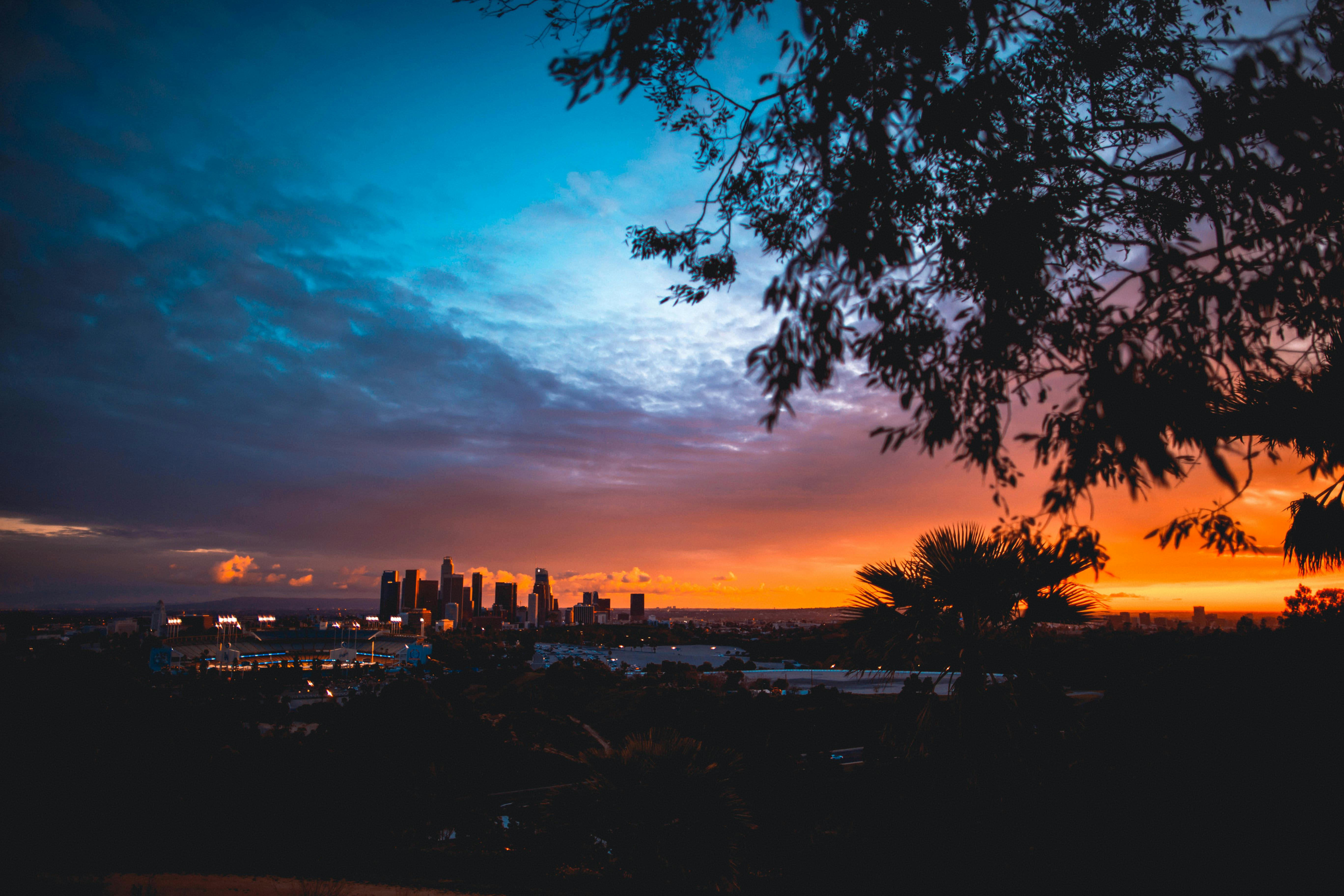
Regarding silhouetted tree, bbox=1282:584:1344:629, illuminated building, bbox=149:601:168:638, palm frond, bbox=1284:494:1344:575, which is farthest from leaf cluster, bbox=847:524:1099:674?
illuminated building, bbox=149:601:168:638

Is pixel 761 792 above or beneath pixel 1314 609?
beneath

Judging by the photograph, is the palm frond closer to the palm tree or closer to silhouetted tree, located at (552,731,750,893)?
the palm tree

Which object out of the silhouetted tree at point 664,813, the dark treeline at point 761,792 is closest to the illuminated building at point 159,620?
the dark treeline at point 761,792

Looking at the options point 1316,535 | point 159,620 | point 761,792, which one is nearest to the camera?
point 1316,535

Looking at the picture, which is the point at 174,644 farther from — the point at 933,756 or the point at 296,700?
the point at 933,756

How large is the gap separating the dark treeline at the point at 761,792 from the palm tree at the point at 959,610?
0.49 m

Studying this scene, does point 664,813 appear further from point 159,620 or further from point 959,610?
point 159,620

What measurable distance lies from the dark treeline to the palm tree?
19.5 inches

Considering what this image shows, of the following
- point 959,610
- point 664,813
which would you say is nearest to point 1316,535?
point 959,610

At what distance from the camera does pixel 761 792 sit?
14.8 metres

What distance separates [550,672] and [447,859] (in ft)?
189

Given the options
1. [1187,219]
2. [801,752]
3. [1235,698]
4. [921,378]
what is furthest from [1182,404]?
[801,752]

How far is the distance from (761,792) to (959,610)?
366 inches

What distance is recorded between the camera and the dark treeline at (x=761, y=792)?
7.38 m
